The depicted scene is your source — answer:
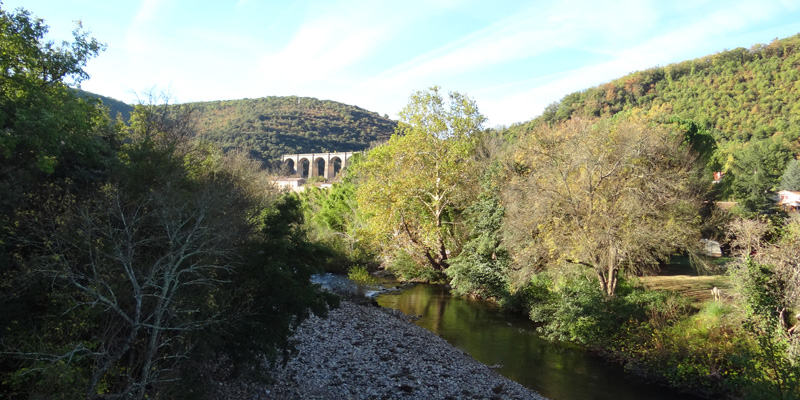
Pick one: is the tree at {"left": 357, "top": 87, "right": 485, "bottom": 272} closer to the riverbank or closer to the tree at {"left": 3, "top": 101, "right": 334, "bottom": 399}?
the riverbank

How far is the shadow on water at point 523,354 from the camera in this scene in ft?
42.9

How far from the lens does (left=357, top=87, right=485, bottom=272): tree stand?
26.0 metres

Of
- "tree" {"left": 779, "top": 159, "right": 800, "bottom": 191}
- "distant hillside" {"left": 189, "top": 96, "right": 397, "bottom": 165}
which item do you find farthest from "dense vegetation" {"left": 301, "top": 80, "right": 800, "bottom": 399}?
"distant hillside" {"left": 189, "top": 96, "right": 397, "bottom": 165}

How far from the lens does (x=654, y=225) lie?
1595cm

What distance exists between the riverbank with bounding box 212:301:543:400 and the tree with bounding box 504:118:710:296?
5639mm

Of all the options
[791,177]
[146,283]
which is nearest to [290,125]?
[791,177]

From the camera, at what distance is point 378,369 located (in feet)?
42.5

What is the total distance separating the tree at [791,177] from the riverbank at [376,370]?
5622cm

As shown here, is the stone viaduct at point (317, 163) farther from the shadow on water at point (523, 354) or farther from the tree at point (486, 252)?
the shadow on water at point (523, 354)

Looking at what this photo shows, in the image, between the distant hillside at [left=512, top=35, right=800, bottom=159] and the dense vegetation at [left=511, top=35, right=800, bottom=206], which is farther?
the distant hillside at [left=512, top=35, right=800, bottom=159]

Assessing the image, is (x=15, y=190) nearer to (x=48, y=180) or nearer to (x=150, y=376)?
(x=48, y=180)

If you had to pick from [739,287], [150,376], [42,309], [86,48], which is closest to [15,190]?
[42,309]

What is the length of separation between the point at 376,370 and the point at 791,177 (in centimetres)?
6086

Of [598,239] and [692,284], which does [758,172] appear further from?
[598,239]
